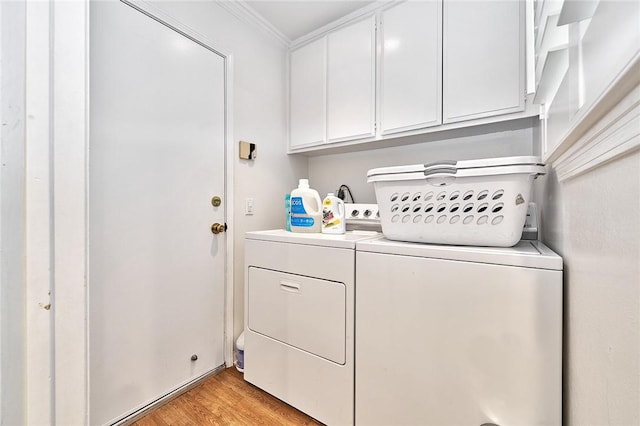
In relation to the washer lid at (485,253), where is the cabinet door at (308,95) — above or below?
above

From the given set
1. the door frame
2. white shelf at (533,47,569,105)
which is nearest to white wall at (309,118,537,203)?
white shelf at (533,47,569,105)

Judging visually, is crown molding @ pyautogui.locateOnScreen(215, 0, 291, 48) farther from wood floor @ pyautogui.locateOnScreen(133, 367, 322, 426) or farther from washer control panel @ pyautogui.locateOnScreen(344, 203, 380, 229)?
wood floor @ pyautogui.locateOnScreen(133, 367, 322, 426)

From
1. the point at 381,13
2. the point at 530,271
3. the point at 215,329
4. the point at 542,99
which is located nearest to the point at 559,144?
the point at 530,271

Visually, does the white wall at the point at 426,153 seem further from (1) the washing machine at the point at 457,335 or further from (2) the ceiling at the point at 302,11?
(2) the ceiling at the point at 302,11

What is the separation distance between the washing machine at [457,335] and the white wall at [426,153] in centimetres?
85

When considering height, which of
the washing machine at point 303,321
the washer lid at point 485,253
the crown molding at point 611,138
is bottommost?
the washing machine at point 303,321

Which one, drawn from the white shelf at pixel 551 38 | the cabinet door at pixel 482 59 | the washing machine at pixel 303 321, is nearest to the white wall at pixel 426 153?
the cabinet door at pixel 482 59

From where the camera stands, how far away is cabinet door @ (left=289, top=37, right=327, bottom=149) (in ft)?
6.40

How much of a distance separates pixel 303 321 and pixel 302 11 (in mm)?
2012

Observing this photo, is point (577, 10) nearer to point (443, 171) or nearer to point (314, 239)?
Result: point (443, 171)

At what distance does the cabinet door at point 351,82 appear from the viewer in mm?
1733

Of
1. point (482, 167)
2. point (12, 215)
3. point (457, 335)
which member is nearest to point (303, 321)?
point (457, 335)

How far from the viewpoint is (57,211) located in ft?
3.03

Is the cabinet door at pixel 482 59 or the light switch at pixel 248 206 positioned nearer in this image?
the cabinet door at pixel 482 59
